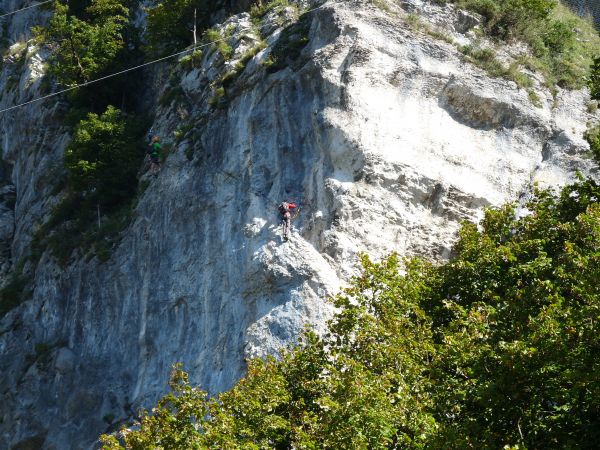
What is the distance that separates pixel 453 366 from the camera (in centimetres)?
1750

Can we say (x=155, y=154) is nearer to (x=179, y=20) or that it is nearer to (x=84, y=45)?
(x=179, y=20)

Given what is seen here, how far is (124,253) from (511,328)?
15187 mm

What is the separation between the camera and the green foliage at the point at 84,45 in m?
36.6

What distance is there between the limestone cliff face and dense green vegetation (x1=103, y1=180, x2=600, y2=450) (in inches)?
100

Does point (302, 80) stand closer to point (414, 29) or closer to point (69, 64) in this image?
point (414, 29)

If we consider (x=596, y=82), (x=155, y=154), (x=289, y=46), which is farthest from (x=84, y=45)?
(x=596, y=82)

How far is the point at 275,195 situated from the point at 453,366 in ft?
30.1

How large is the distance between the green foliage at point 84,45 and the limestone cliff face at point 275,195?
671 centimetres

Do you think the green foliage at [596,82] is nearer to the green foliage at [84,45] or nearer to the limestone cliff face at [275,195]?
the limestone cliff face at [275,195]

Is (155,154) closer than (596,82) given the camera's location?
No

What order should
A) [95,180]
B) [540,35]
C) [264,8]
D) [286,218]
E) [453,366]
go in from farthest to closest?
[95,180], [264,8], [540,35], [286,218], [453,366]

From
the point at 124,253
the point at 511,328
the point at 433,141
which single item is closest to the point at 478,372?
the point at 511,328

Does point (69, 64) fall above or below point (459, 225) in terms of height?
below

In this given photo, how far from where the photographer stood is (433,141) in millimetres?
25828
